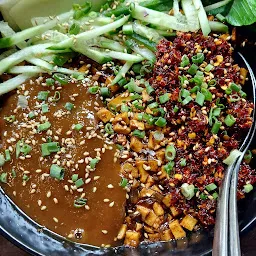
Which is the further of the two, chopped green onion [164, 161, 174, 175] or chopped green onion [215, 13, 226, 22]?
chopped green onion [215, 13, 226, 22]

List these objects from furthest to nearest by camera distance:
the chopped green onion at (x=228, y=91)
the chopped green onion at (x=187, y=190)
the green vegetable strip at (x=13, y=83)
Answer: the green vegetable strip at (x=13, y=83) → the chopped green onion at (x=228, y=91) → the chopped green onion at (x=187, y=190)

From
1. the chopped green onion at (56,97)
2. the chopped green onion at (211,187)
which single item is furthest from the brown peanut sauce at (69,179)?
the chopped green onion at (211,187)

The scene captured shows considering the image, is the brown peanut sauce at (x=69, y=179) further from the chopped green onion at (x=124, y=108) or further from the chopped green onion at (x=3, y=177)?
the chopped green onion at (x=124, y=108)

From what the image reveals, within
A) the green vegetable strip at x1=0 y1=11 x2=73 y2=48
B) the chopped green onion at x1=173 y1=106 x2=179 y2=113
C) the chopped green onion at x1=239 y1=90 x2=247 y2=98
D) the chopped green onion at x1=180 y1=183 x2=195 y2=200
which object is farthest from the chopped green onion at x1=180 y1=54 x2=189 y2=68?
the green vegetable strip at x1=0 y1=11 x2=73 y2=48

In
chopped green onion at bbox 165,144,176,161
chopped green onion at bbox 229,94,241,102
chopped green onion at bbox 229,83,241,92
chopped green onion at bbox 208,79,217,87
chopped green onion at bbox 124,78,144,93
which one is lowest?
chopped green onion at bbox 165,144,176,161

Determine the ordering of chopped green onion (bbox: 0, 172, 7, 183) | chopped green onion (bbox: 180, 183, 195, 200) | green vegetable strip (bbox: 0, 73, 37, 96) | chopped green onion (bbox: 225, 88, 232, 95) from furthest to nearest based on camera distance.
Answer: green vegetable strip (bbox: 0, 73, 37, 96), chopped green onion (bbox: 0, 172, 7, 183), chopped green onion (bbox: 225, 88, 232, 95), chopped green onion (bbox: 180, 183, 195, 200)

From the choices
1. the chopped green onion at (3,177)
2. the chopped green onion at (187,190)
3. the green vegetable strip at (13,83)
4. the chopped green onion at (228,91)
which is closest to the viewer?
the chopped green onion at (187,190)

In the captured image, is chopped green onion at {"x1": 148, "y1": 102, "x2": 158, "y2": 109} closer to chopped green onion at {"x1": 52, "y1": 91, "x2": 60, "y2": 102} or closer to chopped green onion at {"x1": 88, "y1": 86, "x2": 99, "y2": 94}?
chopped green onion at {"x1": 88, "y1": 86, "x2": 99, "y2": 94}

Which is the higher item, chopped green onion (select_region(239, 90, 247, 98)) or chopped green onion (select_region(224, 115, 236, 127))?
chopped green onion (select_region(239, 90, 247, 98))

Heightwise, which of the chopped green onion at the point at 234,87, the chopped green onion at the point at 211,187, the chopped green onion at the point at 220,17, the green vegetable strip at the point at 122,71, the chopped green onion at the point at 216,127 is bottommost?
the chopped green onion at the point at 211,187
